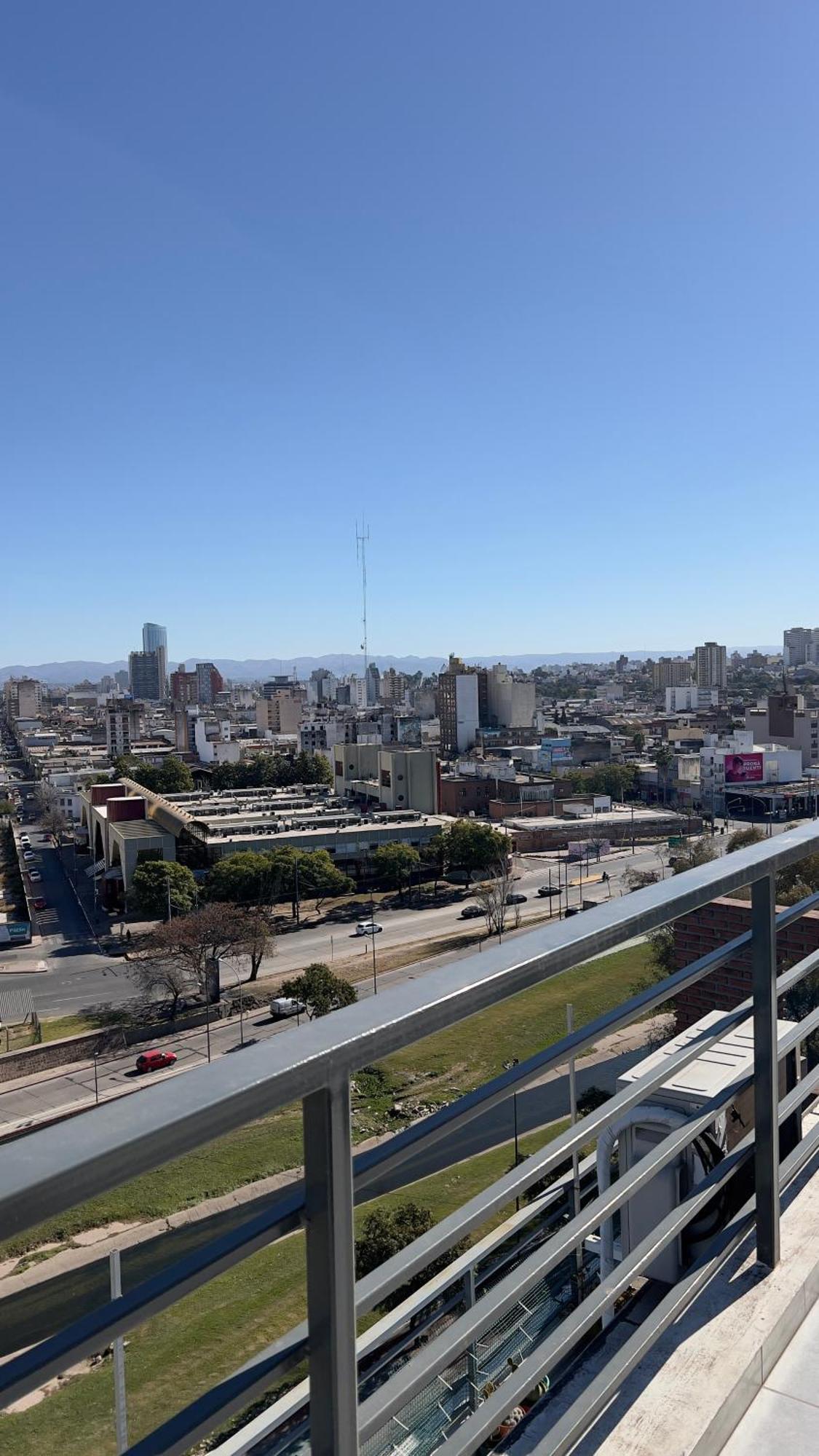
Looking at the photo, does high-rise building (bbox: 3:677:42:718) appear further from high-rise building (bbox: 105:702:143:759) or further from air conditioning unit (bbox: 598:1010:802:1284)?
air conditioning unit (bbox: 598:1010:802:1284)

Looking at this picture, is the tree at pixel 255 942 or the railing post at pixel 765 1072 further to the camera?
the tree at pixel 255 942

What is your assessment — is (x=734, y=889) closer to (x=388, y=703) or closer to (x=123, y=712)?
(x=123, y=712)

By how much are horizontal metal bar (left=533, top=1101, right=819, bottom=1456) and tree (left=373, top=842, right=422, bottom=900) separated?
1694cm

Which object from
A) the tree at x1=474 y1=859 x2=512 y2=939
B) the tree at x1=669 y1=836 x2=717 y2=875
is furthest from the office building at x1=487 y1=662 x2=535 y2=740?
the tree at x1=474 y1=859 x2=512 y2=939

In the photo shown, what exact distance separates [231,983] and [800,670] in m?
71.6

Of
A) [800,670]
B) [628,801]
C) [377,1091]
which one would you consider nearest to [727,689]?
[800,670]

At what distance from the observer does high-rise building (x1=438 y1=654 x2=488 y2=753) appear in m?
38.8

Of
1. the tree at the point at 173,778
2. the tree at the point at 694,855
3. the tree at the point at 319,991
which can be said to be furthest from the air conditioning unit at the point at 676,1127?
the tree at the point at 173,778

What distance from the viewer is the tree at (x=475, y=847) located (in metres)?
18.2

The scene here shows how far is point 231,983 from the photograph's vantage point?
44.3 feet

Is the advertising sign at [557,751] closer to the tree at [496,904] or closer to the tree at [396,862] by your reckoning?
the tree at [396,862]

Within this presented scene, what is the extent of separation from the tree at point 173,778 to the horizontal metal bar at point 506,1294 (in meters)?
28.8

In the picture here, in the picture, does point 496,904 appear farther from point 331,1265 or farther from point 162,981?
point 331,1265

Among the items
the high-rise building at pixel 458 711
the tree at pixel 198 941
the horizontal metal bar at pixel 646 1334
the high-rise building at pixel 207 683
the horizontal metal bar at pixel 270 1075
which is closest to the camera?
the horizontal metal bar at pixel 270 1075
